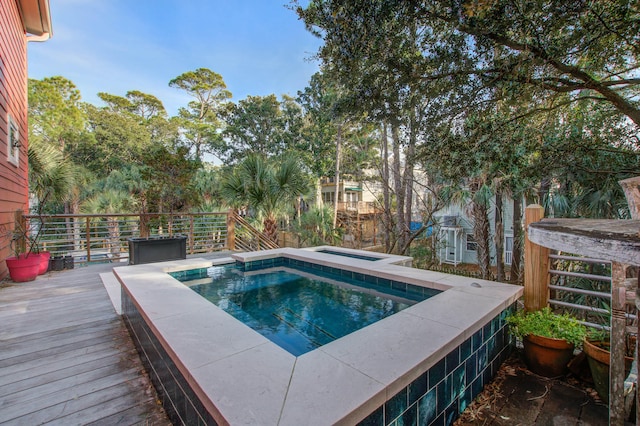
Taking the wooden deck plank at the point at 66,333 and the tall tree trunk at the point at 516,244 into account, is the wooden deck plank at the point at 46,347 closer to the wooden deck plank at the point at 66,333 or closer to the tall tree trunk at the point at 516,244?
the wooden deck plank at the point at 66,333

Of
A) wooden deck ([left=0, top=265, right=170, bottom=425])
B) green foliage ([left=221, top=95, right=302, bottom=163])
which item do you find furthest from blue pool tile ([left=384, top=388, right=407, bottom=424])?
green foliage ([left=221, top=95, right=302, bottom=163])

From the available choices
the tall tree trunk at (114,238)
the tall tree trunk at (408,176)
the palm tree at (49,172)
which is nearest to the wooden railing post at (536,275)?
the tall tree trunk at (408,176)

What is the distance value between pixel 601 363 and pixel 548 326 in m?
0.47

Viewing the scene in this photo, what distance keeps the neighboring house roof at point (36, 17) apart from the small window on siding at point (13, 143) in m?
2.82

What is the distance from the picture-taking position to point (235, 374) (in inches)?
58.9

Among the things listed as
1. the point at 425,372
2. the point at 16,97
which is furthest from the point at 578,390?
the point at 16,97

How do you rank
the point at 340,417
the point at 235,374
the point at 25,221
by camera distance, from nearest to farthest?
the point at 340,417 < the point at 235,374 < the point at 25,221

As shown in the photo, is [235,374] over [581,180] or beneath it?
beneath

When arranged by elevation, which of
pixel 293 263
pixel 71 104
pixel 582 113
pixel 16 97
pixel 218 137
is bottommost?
pixel 293 263

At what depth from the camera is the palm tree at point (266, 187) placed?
7.57 metres

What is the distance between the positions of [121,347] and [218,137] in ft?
63.2

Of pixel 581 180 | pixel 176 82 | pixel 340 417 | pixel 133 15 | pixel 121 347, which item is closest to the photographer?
pixel 340 417

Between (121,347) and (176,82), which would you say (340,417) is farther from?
(176,82)

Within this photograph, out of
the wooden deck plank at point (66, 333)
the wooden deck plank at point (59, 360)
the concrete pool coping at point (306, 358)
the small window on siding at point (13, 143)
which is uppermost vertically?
the small window on siding at point (13, 143)
